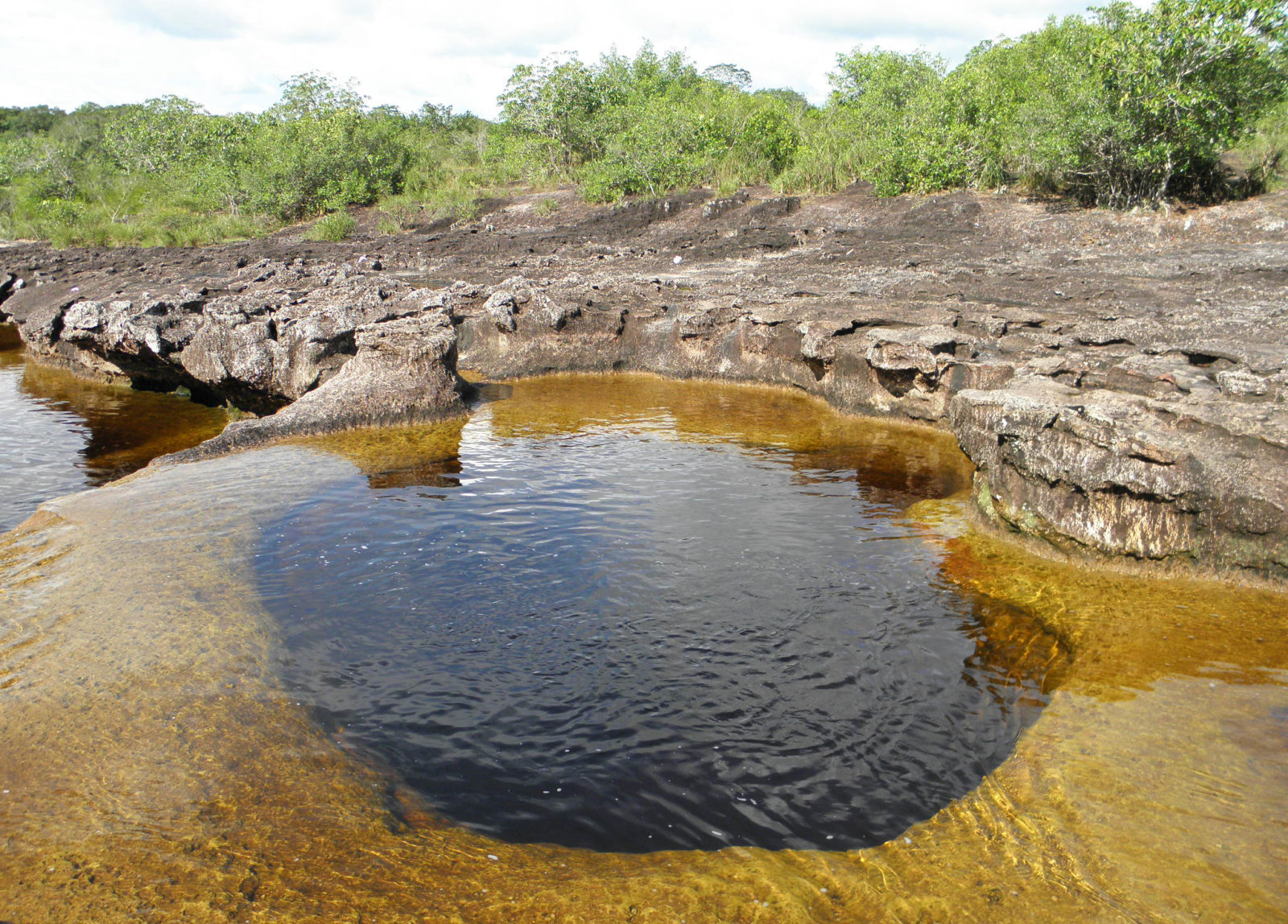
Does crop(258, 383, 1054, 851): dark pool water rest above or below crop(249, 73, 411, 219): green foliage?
below

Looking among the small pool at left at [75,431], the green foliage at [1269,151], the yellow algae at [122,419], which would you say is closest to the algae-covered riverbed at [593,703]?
the small pool at left at [75,431]

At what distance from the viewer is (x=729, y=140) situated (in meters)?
24.4

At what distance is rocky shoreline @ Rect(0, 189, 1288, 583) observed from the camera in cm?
575

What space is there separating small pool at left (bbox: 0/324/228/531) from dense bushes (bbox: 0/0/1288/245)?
13.6 meters

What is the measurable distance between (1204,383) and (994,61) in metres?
23.5

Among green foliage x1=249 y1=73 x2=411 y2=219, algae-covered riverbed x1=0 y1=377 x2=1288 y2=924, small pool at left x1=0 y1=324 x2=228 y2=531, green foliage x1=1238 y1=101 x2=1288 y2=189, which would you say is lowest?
algae-covered riverbed x1=0 y1=377 x2=1288 y2=924

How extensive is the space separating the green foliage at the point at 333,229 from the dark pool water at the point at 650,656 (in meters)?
20.2

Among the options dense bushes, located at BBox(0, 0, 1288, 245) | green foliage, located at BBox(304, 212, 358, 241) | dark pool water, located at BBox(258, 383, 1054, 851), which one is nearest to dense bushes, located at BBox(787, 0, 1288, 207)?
dense bushes, located at BBox(0, 0, 1288, 245)

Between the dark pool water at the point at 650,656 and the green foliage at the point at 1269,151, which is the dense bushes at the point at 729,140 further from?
the dark pool water at the point at 650,656

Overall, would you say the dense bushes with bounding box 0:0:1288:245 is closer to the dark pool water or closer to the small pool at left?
the dark pool water

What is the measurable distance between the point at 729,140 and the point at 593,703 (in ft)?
75.3

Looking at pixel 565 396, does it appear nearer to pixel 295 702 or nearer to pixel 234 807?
pixel 295 702

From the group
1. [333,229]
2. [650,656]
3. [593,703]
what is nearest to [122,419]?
[650,656]

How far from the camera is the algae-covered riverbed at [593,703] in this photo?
9.84 feet
